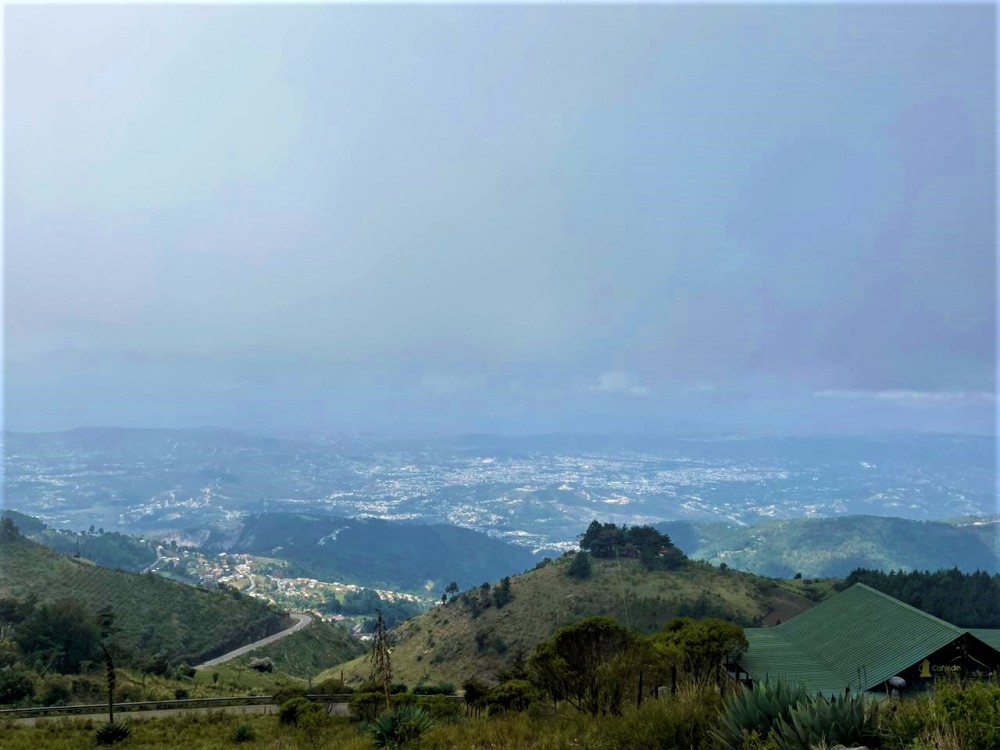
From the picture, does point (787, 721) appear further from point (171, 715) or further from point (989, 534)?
point (989, 534)

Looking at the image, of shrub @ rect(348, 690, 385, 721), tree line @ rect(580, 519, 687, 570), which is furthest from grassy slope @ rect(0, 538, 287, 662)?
shrub @ rect(348, 690, 385, 721)

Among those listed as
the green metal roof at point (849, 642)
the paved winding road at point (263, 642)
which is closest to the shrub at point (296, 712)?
the green metal roof at point (849, 642)

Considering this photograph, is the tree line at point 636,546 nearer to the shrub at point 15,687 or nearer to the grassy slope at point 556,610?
the grassy slope at point 556,610

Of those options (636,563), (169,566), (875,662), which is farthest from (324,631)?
(169,566)

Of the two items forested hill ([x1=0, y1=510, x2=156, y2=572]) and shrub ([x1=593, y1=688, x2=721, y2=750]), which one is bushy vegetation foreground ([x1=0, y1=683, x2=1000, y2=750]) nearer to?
shrub ([x1=593, y1=688, x2=721, y2=750])

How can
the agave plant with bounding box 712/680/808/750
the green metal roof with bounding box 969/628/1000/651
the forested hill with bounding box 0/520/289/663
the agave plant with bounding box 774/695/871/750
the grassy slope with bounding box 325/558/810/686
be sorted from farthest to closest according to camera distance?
the forested hill with bounding box 0/520/289/663 → the grassy slope with bounding box 325/558/810/686 → the green metal roof with bounding box 969/628/1000/651 → the agave plant with bounding box 712/680/808/750 → the agave plant with bounding box 774/695/871/750

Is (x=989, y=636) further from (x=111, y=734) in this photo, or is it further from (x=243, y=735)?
(x=111, y=734)

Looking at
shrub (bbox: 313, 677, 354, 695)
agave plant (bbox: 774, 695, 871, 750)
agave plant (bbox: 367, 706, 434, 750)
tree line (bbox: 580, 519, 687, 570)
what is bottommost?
tree line (bbox: 580, 519, 687, 570)
